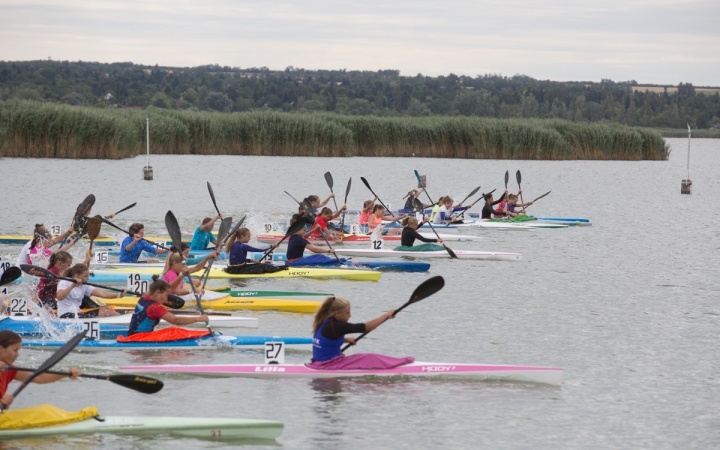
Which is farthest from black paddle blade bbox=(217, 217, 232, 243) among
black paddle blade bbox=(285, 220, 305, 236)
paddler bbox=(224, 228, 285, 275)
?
black paddle blade bbox=(285, 220, 305, 236)

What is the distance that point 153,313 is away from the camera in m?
10.2

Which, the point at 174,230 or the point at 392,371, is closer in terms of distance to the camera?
the point at 392,371

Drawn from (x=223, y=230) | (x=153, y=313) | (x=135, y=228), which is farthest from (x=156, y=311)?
(x=135, y=228)

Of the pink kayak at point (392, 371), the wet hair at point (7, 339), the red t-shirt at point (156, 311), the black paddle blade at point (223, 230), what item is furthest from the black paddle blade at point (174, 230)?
the wet hair at point (7, 339)

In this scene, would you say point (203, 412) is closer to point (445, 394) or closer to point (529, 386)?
point (445, 394)

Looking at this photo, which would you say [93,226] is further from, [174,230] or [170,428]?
[170,428]

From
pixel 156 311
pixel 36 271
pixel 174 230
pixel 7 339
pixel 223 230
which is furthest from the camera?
pixel 223 230

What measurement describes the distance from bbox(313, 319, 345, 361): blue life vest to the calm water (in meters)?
0.30

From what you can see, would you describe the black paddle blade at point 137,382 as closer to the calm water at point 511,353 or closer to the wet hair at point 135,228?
the calm water at point 511,353

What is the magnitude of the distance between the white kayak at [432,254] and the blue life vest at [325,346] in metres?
8.96

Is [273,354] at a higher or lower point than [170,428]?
higher

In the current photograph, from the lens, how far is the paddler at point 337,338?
922 centimetres

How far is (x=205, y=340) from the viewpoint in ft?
35.2

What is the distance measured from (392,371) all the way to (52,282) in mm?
4518
